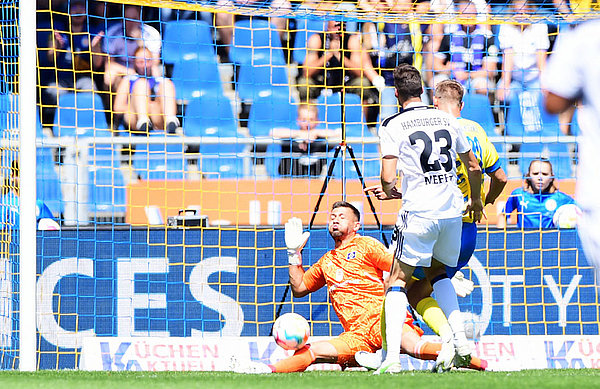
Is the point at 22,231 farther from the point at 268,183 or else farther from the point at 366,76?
the point at 366,76

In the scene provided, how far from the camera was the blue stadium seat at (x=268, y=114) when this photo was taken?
10.9 metres

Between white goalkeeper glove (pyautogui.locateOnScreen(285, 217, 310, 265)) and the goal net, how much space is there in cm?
128

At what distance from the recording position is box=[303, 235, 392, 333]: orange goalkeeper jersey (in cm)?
628

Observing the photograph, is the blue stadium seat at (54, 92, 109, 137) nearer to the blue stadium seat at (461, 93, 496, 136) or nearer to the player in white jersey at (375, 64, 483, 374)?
the blue stadium seat at (461, 93, 496, 136)

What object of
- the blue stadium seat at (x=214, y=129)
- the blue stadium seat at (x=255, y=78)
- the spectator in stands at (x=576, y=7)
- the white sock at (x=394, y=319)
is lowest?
the white sock at (x=394, y=319)

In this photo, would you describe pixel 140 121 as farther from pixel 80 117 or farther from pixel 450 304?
pixel 450 304

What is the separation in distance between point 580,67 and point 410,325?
276 centimetres

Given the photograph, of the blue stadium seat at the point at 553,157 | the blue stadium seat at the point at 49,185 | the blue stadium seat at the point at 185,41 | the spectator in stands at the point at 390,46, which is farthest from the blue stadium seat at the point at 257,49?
the blue stadium seat at the point at 553,157

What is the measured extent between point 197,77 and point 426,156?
249 inches

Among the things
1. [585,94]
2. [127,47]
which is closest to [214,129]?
[127,47]

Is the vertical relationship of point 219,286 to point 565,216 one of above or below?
below

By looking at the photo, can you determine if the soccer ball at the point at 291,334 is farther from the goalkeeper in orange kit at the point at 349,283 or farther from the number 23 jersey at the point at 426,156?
the number 23 jersey at the point at 426,156

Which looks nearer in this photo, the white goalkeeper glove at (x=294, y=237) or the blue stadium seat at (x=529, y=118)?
the white goalkeeper glove at (x=294, y=237)

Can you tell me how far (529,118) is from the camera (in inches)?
423
